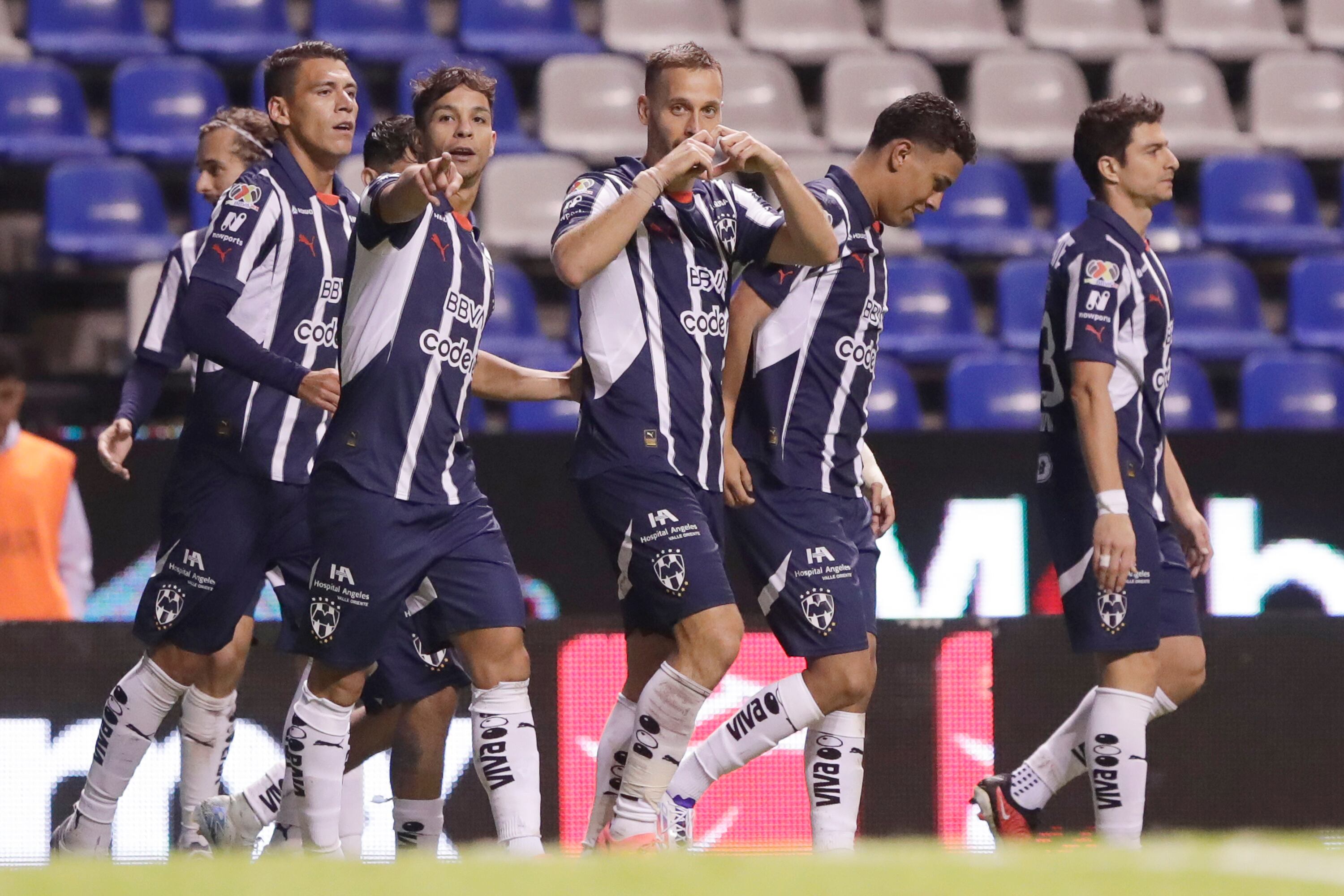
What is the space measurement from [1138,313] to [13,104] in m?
6.59

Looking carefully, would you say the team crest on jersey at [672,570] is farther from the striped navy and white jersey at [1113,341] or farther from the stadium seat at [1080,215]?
the stadium seat at [1080,215]

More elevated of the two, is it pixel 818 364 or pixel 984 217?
pixel 984 217

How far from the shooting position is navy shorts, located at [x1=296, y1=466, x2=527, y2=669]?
4359 millimetres

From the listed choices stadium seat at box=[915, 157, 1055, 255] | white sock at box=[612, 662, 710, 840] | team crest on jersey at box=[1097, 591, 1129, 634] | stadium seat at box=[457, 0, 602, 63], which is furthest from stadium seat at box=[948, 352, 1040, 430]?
white sock at box=[612, 662, 710, 840]

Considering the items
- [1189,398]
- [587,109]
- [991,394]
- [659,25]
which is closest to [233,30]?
[587,109]

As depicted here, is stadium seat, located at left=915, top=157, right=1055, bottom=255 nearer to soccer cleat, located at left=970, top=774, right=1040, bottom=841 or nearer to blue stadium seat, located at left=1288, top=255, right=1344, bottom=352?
blue stadium seat, located at left=1288, top=255, right=1344, bottom=352

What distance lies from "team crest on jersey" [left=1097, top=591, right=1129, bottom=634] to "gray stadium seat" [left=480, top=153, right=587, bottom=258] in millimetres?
4804

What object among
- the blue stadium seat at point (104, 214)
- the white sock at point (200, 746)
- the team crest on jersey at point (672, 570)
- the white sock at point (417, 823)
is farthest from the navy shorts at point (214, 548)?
the blue stadium seat at point (104, 214)

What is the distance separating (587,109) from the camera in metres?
9.92

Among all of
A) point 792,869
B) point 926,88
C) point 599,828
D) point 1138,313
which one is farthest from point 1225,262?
point 792,869

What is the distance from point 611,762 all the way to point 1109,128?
2.37 m

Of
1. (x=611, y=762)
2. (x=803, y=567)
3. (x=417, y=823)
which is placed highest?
(x=803, y=567)

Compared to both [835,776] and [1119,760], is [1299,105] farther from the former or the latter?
[835,776]

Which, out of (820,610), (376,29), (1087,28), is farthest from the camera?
(1087,28)
